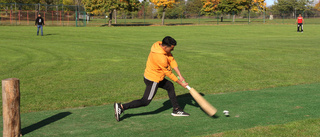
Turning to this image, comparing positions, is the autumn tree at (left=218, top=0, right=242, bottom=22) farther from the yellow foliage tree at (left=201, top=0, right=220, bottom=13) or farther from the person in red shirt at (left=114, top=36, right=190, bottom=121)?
the person in red shirt at (left=114, top=36, right=190, bottom=121)

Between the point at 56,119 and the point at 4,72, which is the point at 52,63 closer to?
the point at 4,72

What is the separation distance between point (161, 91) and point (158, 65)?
12.7 ft

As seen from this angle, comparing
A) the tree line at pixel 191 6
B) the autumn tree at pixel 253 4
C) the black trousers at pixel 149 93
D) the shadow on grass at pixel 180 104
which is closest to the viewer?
the black trousers at pixel 149 93

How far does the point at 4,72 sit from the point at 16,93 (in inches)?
315

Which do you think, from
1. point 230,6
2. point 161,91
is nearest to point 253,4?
point 230,6

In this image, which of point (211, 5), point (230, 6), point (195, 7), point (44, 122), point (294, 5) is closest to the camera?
point (44, 122)

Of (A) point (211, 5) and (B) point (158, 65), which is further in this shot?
(A) point (211, 5)

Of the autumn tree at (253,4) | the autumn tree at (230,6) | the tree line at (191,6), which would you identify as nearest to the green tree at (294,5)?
the tree line at (191,6)

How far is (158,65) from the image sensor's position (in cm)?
705

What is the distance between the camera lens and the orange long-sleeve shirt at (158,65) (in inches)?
275

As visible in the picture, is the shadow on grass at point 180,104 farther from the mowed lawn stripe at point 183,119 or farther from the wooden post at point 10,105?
the wooden post at point 10,105

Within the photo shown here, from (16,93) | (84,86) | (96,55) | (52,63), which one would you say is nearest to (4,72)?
(52,63)

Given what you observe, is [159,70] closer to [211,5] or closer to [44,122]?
[44,122]

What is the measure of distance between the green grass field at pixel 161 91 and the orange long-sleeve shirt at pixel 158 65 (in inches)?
36.7
